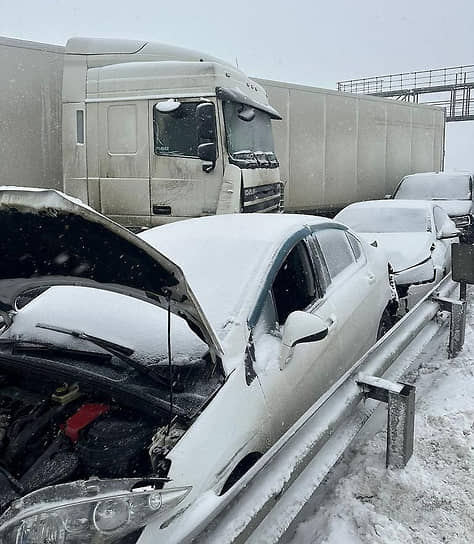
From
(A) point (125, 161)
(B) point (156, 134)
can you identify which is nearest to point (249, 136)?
(B) point (156, 134)

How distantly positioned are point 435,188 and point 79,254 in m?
11.3

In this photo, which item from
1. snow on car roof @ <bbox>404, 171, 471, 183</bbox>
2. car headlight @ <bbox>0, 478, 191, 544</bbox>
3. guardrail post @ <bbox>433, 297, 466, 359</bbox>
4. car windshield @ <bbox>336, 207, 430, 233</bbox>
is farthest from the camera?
snow on car roof @ <bbox>404, 171, 471, 183</bbox>

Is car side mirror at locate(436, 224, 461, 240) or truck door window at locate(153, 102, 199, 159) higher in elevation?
truck door window at locate(153, 102, 199, 159)

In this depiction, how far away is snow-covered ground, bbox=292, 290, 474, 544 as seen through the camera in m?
2.57

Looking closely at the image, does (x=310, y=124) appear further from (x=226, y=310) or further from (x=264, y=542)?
(x=264, y=542)

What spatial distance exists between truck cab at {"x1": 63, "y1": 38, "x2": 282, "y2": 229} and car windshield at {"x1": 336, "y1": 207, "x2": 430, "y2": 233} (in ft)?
4.34

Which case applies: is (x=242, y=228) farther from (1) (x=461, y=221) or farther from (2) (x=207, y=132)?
(1) (x=461, y=221)

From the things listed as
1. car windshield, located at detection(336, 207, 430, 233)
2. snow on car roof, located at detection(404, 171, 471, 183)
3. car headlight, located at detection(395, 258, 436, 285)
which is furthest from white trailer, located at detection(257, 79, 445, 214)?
car headlight, located at detection(395, 258, 436, 285)

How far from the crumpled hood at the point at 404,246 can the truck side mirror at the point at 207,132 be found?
2169 mm

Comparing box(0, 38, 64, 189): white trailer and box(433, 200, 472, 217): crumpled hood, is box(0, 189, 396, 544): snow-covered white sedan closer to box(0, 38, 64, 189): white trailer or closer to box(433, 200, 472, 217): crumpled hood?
box(0, 38, 64, 189): white trailer

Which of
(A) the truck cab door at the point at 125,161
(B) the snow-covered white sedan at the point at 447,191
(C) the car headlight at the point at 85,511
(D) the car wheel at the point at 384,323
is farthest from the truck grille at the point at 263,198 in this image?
(C) the car headlight at the point at 85,511

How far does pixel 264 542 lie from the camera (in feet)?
6.93

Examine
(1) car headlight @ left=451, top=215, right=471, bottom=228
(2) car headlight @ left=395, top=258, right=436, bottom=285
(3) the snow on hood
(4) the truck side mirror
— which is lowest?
(2) car headlight @ left=395, top=258, right=436, bottom=285

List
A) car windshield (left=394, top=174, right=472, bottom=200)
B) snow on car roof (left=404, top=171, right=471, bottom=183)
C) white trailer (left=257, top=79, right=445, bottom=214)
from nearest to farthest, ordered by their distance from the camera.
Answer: white trailer (left=257, top=79, right=445, bottom=214) → car windshield (left=394, top=174, right=472, bottom=200) → snow on car roof (left=404, top=171, right=471, bottom=183)
